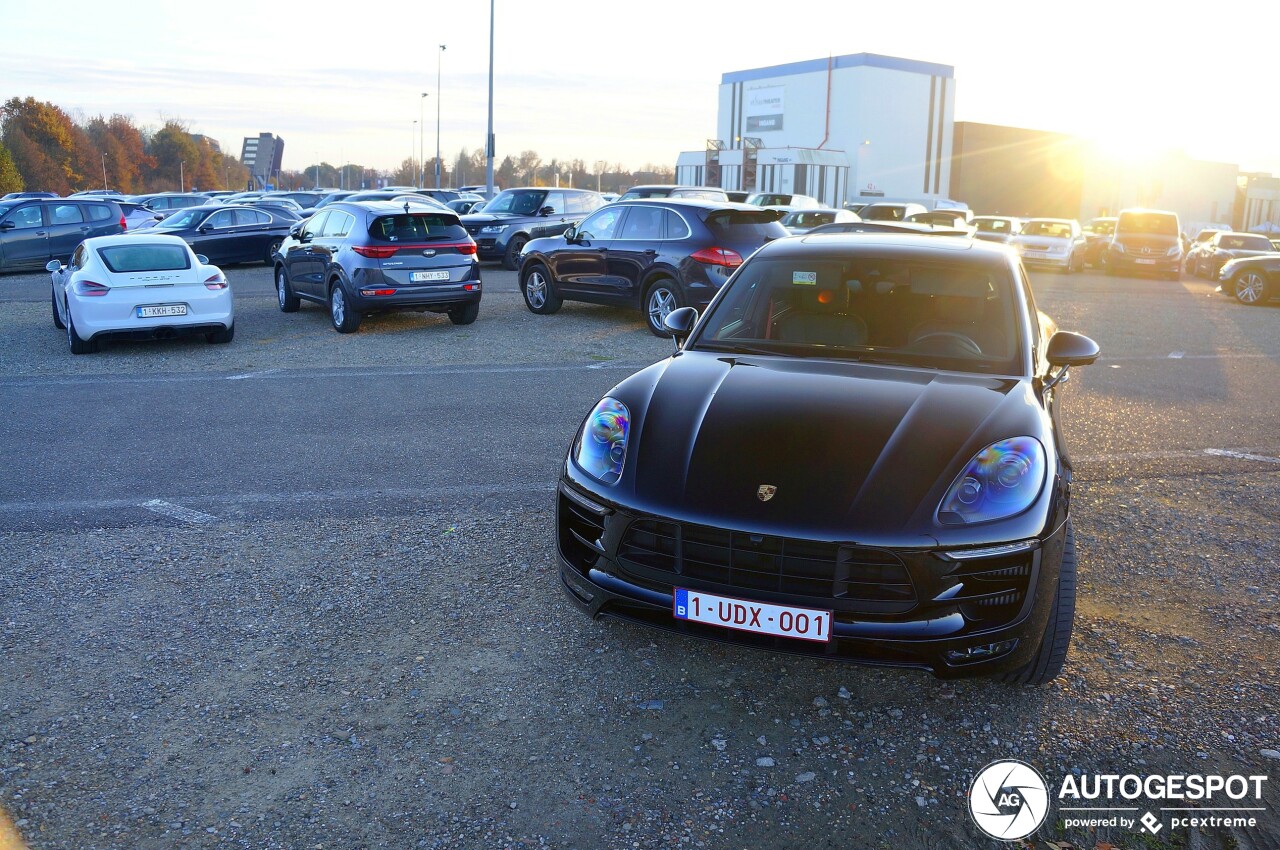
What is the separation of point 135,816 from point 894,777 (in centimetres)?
221

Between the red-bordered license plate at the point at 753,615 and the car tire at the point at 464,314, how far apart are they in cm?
1095

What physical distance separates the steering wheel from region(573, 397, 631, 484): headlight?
4.83ft

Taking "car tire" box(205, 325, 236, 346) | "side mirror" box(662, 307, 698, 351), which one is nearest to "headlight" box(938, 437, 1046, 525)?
"side mirror" box(662, 307, 698, 351)

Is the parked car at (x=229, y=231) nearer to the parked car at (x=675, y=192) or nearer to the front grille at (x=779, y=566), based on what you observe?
the parked car at (x=675, y=192)

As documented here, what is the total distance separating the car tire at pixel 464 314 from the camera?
45.6ft

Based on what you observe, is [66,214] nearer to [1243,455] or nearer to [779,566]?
[1243,455]

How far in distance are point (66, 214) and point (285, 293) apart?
35.1 feet

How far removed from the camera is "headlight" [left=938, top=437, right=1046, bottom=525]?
10.7 feet

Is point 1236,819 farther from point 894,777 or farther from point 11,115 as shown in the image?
point 11,115

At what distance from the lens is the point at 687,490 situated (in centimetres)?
343

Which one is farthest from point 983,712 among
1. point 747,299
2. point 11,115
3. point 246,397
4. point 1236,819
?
point 11,115

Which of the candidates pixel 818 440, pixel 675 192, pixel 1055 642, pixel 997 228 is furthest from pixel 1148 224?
pixel 818 440

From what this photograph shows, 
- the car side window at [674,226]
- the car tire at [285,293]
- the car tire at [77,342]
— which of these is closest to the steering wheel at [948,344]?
the car side window at [674,226]

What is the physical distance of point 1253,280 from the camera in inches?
800
